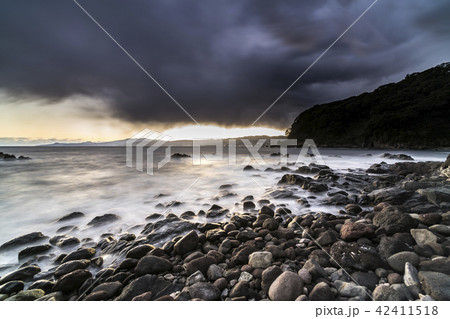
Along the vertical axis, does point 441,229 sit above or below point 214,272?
above

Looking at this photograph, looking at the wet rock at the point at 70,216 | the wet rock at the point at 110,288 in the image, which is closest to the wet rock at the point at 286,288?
the wet rock at the point at 110,288

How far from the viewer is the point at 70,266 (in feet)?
8.01

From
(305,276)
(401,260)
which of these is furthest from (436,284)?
(305,276)

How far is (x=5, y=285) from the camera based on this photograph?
216 centimetres

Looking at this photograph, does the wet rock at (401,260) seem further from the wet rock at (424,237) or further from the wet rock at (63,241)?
the wet rock at (63,241)

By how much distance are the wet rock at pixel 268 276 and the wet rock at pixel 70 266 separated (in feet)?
7.75

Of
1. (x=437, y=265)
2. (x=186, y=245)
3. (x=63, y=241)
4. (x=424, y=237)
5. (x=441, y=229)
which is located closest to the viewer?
(x=437, y=265)

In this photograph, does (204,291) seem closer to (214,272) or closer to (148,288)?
(214,272)

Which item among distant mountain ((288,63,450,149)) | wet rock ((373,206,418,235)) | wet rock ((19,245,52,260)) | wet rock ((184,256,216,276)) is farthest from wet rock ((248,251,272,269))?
distant mountain ((288,63,450,149))

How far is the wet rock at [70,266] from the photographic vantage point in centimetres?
236

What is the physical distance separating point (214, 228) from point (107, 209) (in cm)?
379

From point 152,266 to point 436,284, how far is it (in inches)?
110
